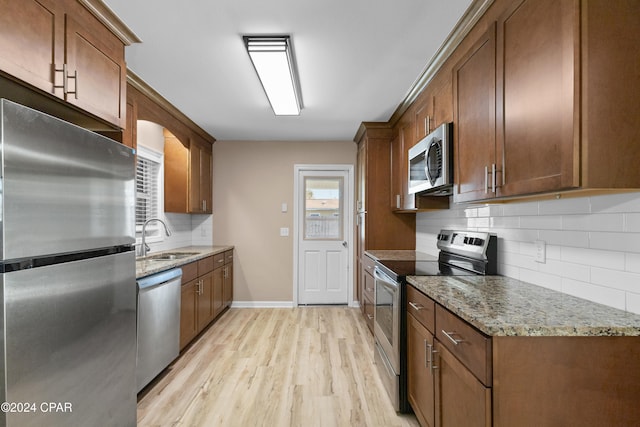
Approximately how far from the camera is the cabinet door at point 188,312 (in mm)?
3049

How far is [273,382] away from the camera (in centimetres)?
262

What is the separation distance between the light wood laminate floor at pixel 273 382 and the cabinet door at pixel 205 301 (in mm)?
164

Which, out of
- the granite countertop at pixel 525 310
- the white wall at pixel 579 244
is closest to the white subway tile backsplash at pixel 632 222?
the white wall at pixel 579 244

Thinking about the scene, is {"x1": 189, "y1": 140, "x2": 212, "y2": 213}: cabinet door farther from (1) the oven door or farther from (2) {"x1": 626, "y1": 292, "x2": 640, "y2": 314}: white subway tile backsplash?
(2) {"x1": 626, "y1": 292, "x2": 640, "y2": 314}: white subway tile backsplash

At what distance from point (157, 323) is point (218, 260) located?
1580 mm

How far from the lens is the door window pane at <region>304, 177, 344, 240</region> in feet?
16.0

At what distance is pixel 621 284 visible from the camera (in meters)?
1.33

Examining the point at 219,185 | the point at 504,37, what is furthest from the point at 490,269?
the point at 219,185

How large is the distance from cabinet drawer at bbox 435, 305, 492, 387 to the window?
309cm

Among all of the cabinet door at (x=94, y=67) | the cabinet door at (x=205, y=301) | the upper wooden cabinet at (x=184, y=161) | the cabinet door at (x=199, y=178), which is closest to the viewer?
the cabinet door at (x=94, y=67)

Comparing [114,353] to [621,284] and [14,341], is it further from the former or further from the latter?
[621,284]

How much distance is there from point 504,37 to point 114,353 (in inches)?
96.1

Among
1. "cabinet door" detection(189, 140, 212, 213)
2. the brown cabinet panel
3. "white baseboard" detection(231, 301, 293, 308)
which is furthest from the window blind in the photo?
the brown cabinet panel

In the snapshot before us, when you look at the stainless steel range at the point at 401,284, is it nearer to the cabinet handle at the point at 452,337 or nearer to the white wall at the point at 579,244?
the white wall at the point at 579,244
